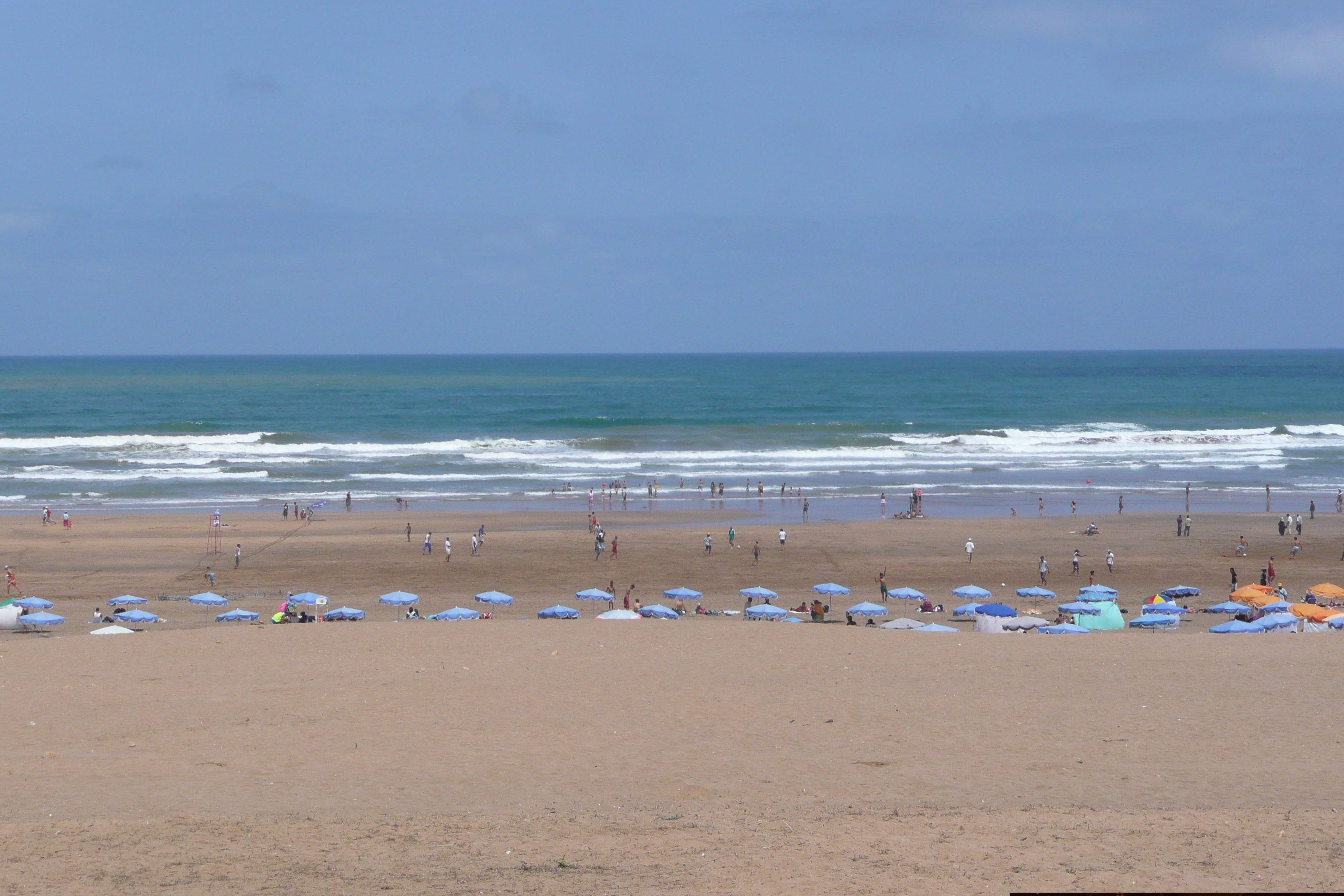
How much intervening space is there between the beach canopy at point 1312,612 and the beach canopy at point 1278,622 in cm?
53

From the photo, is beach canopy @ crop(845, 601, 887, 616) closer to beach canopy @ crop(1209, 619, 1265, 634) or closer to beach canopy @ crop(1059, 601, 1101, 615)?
beach canopy @ crop(1059, 601, 1101, 615)

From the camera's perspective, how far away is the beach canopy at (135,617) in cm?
2383

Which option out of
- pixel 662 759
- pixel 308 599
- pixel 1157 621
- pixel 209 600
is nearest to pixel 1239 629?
pixel 1157 621

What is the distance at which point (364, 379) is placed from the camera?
16650 cm

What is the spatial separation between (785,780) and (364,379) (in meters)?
161

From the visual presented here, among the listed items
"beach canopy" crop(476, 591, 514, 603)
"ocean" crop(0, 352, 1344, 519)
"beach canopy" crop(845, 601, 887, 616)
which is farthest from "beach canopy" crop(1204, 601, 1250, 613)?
"ocean" crop(0, 352, 1344, 519)

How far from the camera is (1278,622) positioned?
2181 centimetres

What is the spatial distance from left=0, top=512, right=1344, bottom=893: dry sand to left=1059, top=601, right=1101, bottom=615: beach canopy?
175 centimetres

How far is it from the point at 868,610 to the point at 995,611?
8.55ft

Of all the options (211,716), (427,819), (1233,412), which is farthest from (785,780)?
(1233,412)

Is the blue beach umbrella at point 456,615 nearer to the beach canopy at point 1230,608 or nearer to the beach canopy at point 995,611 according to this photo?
the beach canopy at point 995,611

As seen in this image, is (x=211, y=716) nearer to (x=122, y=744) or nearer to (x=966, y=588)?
(x=122, y=744)

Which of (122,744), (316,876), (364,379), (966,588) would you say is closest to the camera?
(316,876)

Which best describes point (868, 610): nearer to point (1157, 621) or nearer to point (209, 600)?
point (1157, 621)
